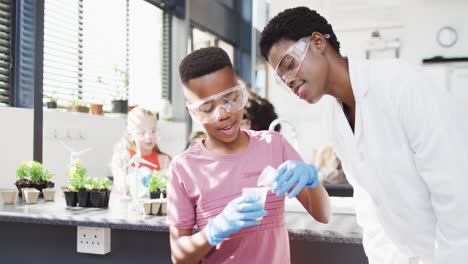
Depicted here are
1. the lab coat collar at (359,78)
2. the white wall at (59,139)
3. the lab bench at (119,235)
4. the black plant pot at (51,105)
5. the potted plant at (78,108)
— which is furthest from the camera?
the potted plant at (78,108)

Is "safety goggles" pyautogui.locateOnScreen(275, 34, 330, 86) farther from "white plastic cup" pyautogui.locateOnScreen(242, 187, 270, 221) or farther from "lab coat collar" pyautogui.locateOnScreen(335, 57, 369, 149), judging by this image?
"white plastic cup" pyautogui.locateOnScreen(242, 187, 270, 221)

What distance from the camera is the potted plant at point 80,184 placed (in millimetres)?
2056

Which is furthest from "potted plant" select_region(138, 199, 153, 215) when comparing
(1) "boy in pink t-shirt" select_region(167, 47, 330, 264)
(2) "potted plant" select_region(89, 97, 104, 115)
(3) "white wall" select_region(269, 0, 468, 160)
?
(3) "white wall" select_region(269, 0, 468, 160)

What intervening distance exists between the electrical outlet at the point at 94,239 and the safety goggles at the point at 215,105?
82 cm

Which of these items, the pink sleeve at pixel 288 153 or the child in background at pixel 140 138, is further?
the child in background at pixel 140 138

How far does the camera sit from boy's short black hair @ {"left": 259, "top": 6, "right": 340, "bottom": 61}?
1.22 m

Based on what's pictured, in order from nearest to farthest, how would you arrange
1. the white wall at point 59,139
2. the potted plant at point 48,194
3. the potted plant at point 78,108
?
the potted plant at point 48,194 < the white wall at point 59,139 < the potted plant at point 78,108

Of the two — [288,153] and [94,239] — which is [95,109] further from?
[288,153]

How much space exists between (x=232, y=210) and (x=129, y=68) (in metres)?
4.21

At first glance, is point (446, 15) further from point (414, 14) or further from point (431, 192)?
point (431, 192)

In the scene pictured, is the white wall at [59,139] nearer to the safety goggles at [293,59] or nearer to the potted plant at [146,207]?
the potted plant at [146,207]

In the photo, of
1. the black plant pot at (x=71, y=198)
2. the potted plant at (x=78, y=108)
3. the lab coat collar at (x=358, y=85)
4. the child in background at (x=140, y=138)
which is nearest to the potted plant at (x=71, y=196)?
the black plant pot at (x=71, y=198)

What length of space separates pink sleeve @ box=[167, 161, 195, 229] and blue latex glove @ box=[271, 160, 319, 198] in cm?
25

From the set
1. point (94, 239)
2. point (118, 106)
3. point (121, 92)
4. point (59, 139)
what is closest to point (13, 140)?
point (59, 139)
